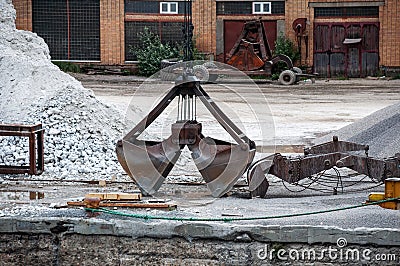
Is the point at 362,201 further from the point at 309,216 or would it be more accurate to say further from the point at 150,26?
the point at 150,26

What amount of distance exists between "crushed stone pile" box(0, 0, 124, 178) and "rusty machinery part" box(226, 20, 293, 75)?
15.3 meters

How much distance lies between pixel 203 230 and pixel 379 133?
6.69 meters

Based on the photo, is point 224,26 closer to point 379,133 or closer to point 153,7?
point 153,7

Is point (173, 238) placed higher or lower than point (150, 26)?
lower

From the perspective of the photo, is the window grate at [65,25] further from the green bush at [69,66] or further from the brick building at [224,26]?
the green bush at [69,66]

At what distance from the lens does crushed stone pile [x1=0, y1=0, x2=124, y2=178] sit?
1327 centimetres

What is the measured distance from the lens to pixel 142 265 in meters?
8.52

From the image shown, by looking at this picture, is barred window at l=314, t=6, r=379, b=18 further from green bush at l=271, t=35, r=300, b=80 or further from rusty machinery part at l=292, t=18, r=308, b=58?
green bush at l=271, t=35, r=300, b=80

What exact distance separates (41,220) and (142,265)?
42.5 inches

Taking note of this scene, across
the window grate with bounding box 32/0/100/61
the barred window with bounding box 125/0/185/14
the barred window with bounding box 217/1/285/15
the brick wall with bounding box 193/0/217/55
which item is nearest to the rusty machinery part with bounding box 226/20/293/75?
the barred window with bounding box 217/1/285/15

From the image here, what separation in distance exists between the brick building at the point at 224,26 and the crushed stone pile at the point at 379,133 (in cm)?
1817

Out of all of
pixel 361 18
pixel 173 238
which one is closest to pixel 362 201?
pixel 173 238

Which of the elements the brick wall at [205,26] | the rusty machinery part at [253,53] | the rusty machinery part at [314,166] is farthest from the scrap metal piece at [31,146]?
the brick wall at [205,26]

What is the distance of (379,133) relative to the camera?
47.0 ft
